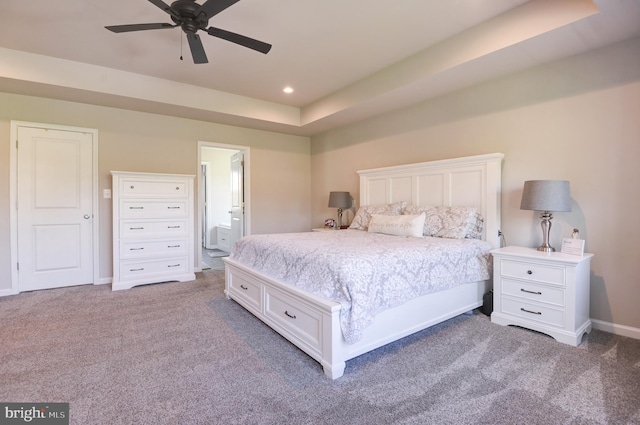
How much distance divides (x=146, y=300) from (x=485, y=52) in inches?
167

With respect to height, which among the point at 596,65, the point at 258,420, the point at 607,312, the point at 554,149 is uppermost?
the point at 596,65

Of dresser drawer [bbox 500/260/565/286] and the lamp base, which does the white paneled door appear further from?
the lamp base

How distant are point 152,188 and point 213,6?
2.73 metres

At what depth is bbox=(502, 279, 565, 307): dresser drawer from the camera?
240 centimetres

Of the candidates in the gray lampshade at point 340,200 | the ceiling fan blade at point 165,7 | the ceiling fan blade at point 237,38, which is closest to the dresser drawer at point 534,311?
the gray lampshade at point 340,200

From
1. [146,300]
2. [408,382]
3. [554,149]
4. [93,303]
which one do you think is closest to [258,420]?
[408,382]

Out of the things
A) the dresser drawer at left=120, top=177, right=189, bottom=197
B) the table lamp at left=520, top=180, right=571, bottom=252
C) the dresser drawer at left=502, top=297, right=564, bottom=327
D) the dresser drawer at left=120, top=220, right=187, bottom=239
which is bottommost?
the dresser drawer at left=502, top=297, right=564, bottom=327

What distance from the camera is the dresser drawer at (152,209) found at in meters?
3.93

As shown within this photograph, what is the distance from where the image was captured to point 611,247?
8.41 ft

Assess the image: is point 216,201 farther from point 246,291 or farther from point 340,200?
point 246,291

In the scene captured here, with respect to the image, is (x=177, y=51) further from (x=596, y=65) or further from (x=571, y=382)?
(x=571, y=382)

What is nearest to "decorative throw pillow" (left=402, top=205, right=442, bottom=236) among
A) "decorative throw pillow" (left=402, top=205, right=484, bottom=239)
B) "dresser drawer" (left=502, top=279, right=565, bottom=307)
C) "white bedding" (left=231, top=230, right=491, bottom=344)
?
"decorative throw pillow" (left=402, top=205, right=484, bottom=239)

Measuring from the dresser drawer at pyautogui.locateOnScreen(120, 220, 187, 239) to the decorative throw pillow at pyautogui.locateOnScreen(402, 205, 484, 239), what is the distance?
3.24 m

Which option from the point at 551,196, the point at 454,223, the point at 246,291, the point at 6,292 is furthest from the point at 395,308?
the point at 6,292
